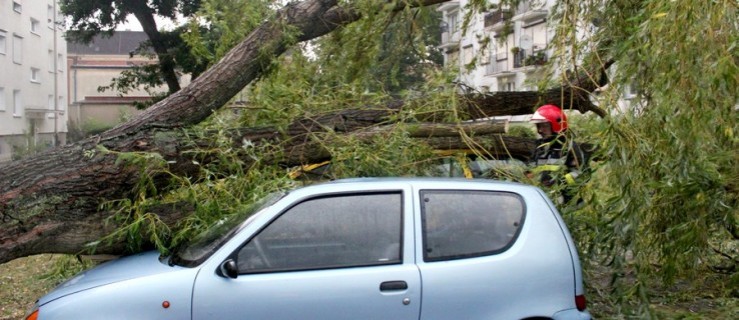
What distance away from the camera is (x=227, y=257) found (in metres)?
4.81

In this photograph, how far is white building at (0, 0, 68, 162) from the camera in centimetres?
4028

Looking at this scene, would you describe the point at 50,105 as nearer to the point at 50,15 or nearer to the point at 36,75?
the point at 36,75

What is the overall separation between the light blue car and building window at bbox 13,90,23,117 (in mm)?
40778

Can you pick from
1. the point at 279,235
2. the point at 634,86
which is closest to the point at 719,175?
the point at 634,86

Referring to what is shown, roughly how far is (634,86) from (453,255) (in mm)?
2519

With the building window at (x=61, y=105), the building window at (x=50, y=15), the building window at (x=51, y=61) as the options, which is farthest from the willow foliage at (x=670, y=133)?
the building window at (x=61, y=105)

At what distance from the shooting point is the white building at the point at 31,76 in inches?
1586

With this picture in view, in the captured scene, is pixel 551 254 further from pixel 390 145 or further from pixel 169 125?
pixel 169 125

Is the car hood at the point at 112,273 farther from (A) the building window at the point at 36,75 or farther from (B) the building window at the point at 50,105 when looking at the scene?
(B) the building window at the point at 50,105

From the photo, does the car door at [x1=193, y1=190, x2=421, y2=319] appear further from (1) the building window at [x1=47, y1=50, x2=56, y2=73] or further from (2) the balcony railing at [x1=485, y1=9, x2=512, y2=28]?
(1) the building window at [x1=47, y1=50, x2=56, y2=73]

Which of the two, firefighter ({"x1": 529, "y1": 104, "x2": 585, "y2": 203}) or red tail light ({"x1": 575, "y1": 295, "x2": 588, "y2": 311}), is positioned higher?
firefighter ({"x1": 529, "y1": 104, "x2": 585, "y2": 203})

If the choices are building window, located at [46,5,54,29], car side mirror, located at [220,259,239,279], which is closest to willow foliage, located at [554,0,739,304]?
car side mirror, located at [220,259,239,279]

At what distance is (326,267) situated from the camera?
16.0ft

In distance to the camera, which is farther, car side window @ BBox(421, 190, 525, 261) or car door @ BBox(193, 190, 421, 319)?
car side window @ BBox(421, 190, 525, 261)
